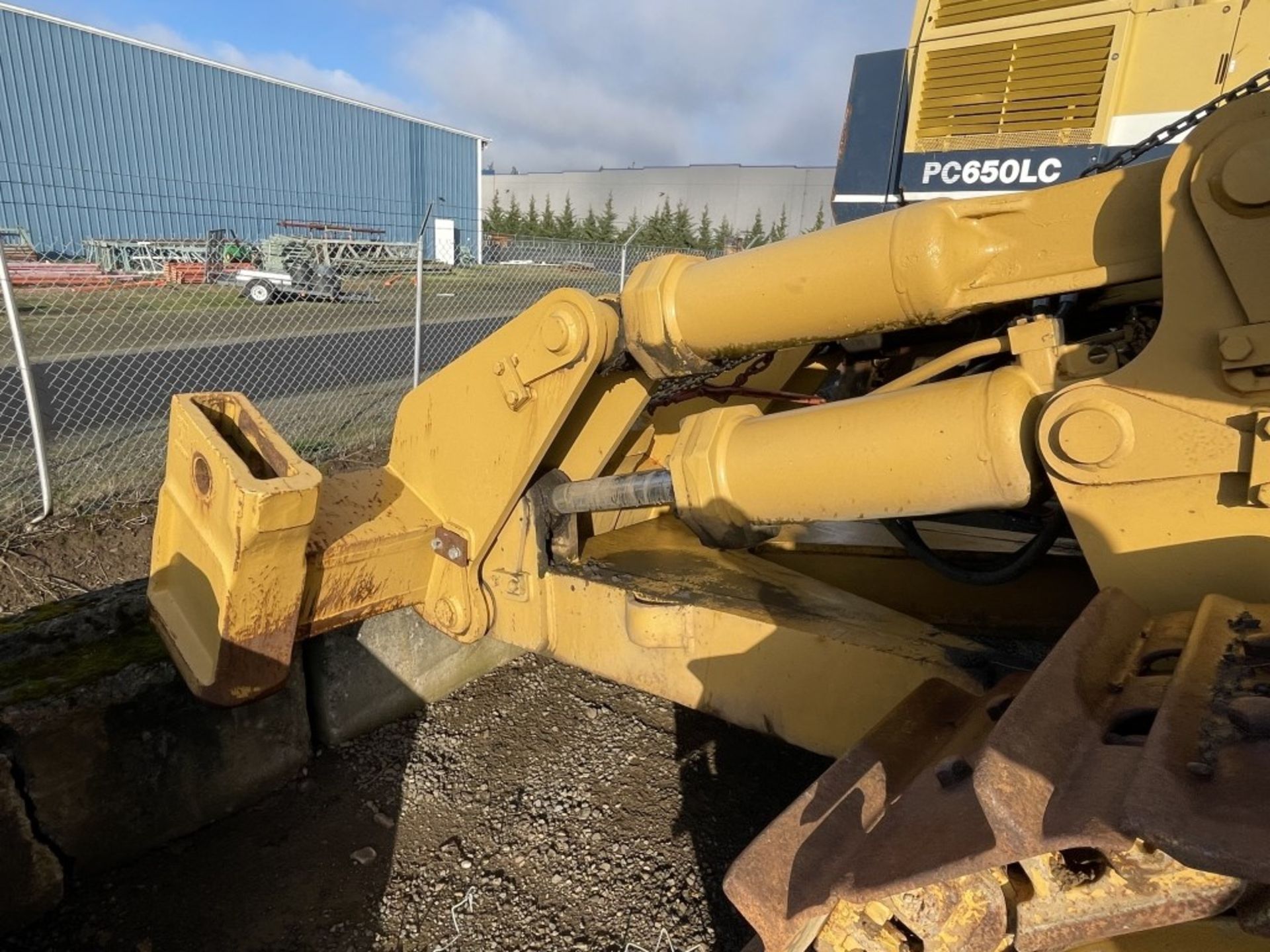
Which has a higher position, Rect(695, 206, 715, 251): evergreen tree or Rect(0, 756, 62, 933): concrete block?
Rect(695, 206, 715, 251): evergreen tree

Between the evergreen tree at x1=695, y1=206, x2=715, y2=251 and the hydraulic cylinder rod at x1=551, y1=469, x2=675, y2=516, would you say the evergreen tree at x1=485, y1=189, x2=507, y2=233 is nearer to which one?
the evergreen tree at x1=695, y1=206, x2=715, y2=251

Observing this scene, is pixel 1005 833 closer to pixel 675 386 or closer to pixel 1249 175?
pixel 1249 175

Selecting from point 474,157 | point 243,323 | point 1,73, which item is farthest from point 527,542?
point 474,157

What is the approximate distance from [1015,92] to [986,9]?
37 centimetres

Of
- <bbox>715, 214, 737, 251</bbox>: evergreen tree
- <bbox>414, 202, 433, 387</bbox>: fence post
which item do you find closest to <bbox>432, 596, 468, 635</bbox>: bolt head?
<bbox>414, 202, 433, 387</bbox>: fence post

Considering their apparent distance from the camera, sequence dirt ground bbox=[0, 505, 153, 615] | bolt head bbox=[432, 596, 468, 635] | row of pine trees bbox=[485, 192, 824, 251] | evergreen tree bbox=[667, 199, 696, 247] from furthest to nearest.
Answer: row of pine trees bbox=[485, 192, 824, 251], evergreen tree bbox=[667, 199, 696, 247], dirt ground bbox=[0, 505, 153, 615], bolt head bbox=[432, 596, 468, 635]

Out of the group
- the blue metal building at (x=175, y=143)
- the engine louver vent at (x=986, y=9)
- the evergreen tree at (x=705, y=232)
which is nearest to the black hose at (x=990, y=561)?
the engine louver vent at (x=986, y=9)

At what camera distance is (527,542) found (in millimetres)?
2408

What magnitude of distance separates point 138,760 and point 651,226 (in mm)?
35599

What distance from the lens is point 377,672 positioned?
9.61ft

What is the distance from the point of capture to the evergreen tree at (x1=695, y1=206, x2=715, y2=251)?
36578 millimetres

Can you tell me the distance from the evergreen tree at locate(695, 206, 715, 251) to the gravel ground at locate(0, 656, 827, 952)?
3270 centimetres

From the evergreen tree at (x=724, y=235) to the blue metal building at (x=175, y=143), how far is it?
40.2ft

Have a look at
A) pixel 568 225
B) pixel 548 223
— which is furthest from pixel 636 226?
pixel 548 223
